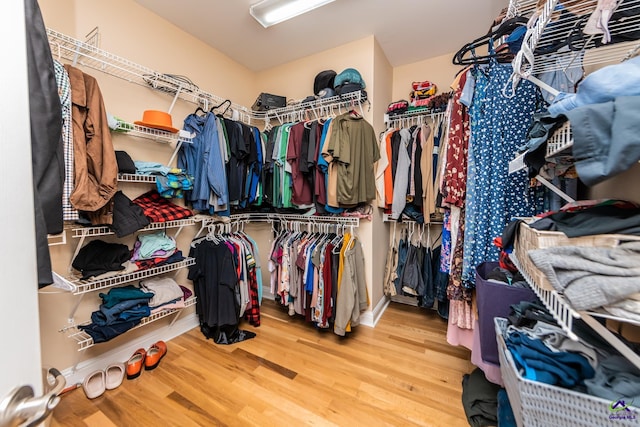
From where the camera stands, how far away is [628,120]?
1.65 feet

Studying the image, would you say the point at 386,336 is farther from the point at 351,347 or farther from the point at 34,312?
the point at 34,312

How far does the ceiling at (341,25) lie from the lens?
6.03 feet

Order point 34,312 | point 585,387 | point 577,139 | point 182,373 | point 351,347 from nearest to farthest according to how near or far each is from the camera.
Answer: point 34,312, point 577,139, point 585,387, point 182,373, point 351,347

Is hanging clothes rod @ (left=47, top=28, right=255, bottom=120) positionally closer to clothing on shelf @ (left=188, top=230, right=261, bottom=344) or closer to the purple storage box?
clothing on shelf @ (left=188, top=230, right=261, bottom=344)

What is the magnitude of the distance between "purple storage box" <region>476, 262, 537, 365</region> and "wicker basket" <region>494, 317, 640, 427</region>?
0.32m

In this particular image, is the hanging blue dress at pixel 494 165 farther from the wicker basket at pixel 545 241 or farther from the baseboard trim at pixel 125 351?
the baseboard trim at pixel 125 351

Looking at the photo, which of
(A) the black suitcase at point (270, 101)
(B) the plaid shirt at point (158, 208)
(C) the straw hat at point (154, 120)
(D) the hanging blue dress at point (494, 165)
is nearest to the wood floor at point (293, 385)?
(D) the hanging blue dress at point (494, 165)

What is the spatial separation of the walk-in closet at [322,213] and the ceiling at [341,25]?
2 centimetres

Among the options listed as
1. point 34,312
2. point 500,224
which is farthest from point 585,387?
point 34,312

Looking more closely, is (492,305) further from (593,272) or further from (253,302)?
(253,302)

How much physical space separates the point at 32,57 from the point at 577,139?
4.51 ft

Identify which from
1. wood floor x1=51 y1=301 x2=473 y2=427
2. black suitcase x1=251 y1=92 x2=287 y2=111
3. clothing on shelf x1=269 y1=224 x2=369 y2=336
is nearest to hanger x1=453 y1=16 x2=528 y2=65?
clothing on shelf x1=269 y1=224 x2=369 y2=336

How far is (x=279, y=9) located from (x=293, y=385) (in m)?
2.66

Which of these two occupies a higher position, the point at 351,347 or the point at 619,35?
the point at 619,35
